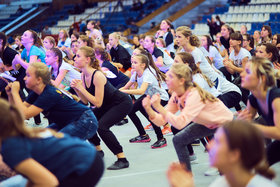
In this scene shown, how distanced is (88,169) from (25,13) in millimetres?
21906

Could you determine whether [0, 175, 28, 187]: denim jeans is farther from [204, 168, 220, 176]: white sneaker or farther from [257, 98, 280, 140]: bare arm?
[204, 168, 220, 176]: white sneaker

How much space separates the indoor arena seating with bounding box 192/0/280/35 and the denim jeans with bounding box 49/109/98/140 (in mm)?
11397

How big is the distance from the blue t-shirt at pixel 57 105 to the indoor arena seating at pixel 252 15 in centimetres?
1155

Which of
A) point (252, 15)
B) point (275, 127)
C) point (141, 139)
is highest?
point (275, 127)

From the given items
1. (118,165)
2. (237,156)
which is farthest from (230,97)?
(237,156)

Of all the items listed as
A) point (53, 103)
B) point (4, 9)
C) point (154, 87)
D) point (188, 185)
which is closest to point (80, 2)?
point (4, 9)

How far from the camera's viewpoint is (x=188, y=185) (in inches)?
78.5

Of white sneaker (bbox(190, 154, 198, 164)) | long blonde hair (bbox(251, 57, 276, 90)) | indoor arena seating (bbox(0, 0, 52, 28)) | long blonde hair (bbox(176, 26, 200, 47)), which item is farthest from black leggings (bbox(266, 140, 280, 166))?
indoor arena seating (bbox(0, 0, 52, 28))

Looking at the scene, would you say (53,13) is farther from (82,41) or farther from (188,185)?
(188,185)

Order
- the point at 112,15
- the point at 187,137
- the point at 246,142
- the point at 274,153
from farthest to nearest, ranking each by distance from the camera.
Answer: the point at 112,15 < the point at 187,137 < the point at 274,153 < the point at 246,142

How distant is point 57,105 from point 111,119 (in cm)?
98

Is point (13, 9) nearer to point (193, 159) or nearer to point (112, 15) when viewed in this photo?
point (112, 15)

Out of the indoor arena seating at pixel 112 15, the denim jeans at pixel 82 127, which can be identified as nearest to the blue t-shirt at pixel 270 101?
the denim jeans at pixel 82 127

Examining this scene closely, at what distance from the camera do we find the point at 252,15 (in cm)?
1584
